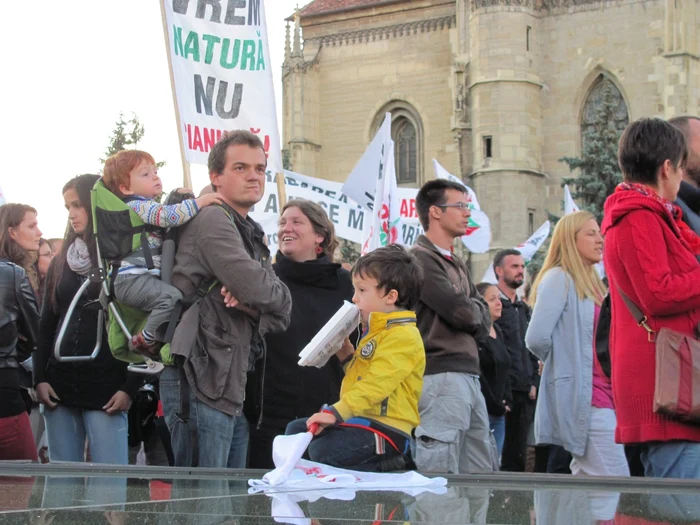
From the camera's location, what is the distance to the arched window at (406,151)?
134 ft

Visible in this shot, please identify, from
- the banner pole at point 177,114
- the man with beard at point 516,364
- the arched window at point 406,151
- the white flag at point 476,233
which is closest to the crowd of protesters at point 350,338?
the banner pole at point 177,114

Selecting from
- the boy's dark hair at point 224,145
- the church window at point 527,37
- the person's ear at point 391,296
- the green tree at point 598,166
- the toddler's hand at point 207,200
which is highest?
the church window at point 527,37

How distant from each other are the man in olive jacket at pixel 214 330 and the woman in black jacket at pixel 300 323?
54cm

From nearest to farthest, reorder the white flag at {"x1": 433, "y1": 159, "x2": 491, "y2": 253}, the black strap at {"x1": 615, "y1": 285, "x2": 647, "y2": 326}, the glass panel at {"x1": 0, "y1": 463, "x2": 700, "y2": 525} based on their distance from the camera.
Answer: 1. the glass panel at {"x1": 0, "y1": 463, "x2": 700, "y2": 525}
2. the black strap at {"x1": 615, "y1": 285, "x2": 647, "y2": 326}
3. the white flag at {"x1": 433, "y1": 159, "x2": 491, "y2": 253}

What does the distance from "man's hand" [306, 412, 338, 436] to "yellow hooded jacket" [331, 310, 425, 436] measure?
5 centimetres

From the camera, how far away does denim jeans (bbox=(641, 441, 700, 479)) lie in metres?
4.32

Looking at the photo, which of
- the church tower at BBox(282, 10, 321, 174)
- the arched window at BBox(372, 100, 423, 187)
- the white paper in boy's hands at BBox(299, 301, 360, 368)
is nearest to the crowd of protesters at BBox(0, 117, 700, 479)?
the white paper in boy's hands at BBox(299, 301, 360, 368)

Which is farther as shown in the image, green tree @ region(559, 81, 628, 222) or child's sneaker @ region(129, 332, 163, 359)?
green tree @ region(559, 81, 628, 222)

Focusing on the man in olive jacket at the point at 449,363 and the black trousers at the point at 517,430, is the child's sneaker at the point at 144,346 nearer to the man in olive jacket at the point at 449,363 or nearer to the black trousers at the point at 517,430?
the man in olive jacket at the point at 449,363

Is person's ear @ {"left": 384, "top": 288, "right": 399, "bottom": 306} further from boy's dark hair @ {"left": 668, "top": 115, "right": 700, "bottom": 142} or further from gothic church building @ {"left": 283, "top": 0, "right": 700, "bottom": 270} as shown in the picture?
gothic church building @ {"left": 283, "top": 0, "right": 700, "bottom": 270}

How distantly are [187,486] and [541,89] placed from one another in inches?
1368

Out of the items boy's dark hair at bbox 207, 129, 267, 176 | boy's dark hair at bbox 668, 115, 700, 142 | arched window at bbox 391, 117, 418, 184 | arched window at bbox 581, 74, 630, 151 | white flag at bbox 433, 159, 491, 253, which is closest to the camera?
boy's dark hair at bbox 668, 115, 700, 142

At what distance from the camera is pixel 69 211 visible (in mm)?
5867

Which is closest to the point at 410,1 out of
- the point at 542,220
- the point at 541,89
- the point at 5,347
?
the point at 541,89
